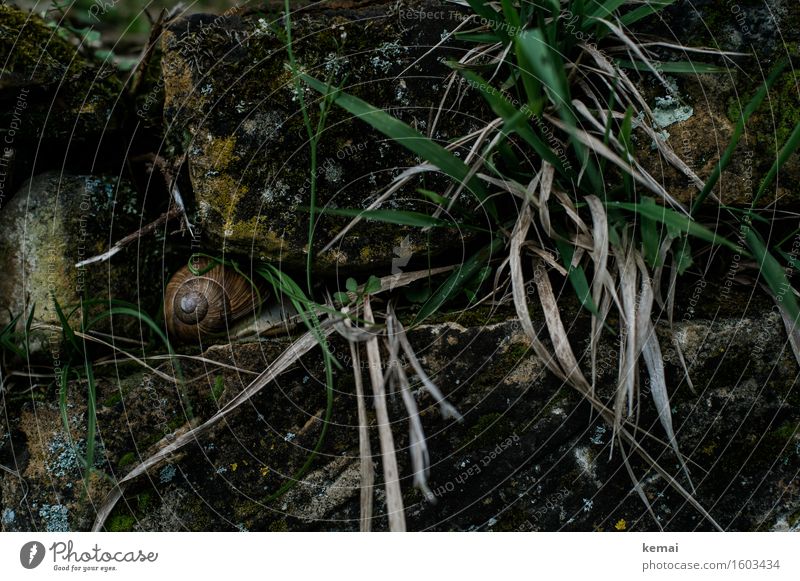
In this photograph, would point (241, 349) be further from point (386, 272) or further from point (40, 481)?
point (40, 481)

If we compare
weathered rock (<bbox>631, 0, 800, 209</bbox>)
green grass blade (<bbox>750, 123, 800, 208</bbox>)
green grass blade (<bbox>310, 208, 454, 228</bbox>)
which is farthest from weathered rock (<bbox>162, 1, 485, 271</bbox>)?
green grass blade (<bbox>750, 123, 800, 208</bbox>)

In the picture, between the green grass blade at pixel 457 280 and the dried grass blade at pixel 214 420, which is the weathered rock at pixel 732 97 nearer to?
the green grass blade at pixel 457 280

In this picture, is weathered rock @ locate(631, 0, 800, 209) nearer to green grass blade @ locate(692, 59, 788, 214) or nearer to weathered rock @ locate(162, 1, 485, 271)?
green grass blade @ locate(692, 59, 788, 214)

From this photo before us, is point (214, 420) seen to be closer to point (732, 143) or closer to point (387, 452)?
point (387, 452)

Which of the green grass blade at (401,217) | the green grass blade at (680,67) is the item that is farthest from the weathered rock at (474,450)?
the green grass blade at (680,67)

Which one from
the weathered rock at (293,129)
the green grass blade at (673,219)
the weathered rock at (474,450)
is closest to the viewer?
the green grass blade at (673,219)

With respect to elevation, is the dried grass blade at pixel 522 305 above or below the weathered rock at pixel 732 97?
below

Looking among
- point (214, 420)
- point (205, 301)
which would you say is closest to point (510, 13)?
point (205, 301)
